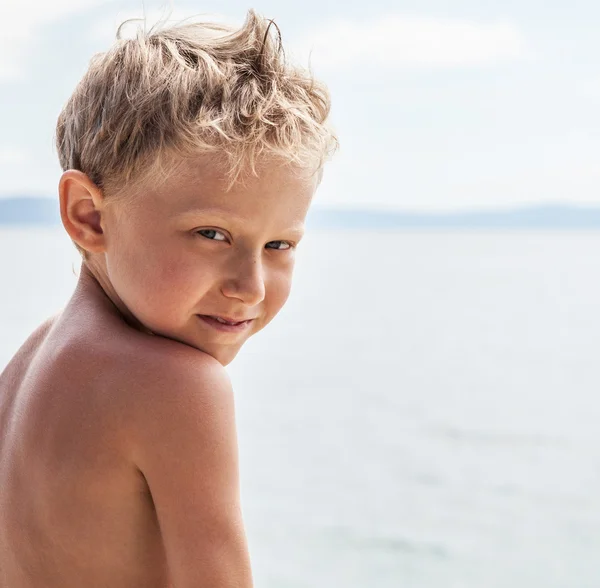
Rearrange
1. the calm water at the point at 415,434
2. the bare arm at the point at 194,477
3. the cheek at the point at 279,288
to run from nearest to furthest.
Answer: the bare arm at the point at 194,477
the cheek at the point at 279,288
the calm water at the point at 415,434

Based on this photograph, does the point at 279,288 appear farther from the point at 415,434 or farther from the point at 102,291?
the point at 415,434

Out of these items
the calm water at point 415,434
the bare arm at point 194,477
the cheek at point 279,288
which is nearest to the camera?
the bare arm at point 194,477

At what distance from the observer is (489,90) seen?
6.75 meters

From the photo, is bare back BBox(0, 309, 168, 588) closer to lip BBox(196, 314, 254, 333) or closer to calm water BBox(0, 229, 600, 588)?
lip BBox(196, 314, 254, 333)

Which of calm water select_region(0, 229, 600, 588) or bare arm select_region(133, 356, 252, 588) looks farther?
calm water select_region(0, 229, 600, 588)

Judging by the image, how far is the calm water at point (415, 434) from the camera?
9.71ft

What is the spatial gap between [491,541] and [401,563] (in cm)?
35

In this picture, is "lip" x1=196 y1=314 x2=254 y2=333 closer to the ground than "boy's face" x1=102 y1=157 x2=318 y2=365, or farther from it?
closer to the ground

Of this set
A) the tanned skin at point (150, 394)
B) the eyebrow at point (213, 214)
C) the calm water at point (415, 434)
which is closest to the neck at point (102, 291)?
the tanned skin at point (150, 394)

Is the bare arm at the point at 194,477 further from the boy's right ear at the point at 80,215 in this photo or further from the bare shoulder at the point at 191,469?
the boy's right ear at the point at 80,215

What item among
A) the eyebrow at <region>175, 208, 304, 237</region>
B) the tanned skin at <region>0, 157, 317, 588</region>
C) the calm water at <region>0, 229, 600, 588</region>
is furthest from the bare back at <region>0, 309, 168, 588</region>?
the calm water at <region>0, 229, 600, 588</region>

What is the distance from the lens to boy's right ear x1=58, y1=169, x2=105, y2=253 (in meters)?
0.73

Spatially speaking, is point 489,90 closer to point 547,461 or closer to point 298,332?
point 298,332

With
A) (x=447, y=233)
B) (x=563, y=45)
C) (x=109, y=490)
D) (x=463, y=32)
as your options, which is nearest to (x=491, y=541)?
(x=109, y=490)
